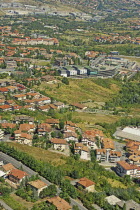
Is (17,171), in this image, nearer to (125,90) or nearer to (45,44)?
(125,90)

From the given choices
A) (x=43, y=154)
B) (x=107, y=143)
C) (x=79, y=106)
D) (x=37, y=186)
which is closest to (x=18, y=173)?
(x=37, y=186)

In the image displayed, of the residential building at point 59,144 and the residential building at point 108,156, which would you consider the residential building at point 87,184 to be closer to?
the residential building at point 108,156

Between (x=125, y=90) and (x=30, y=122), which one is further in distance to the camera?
(x=125, y=90)

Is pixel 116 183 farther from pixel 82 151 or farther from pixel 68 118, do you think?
pixel 68 118

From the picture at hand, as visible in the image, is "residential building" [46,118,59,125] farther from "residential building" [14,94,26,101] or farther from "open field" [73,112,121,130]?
"residential building" [14,94,26,101]

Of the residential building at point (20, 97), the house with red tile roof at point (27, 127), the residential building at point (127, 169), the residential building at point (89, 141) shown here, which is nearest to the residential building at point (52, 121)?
the house with red tile roof at point (27, 127)

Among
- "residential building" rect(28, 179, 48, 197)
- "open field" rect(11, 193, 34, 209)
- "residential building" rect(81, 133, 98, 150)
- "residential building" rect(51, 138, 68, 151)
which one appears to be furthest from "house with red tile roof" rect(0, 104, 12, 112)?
"open field" rect(11, 193, 34, 209)

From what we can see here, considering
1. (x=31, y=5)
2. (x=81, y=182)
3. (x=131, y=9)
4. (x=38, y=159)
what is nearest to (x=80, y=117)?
A: (x=38, y=159)
